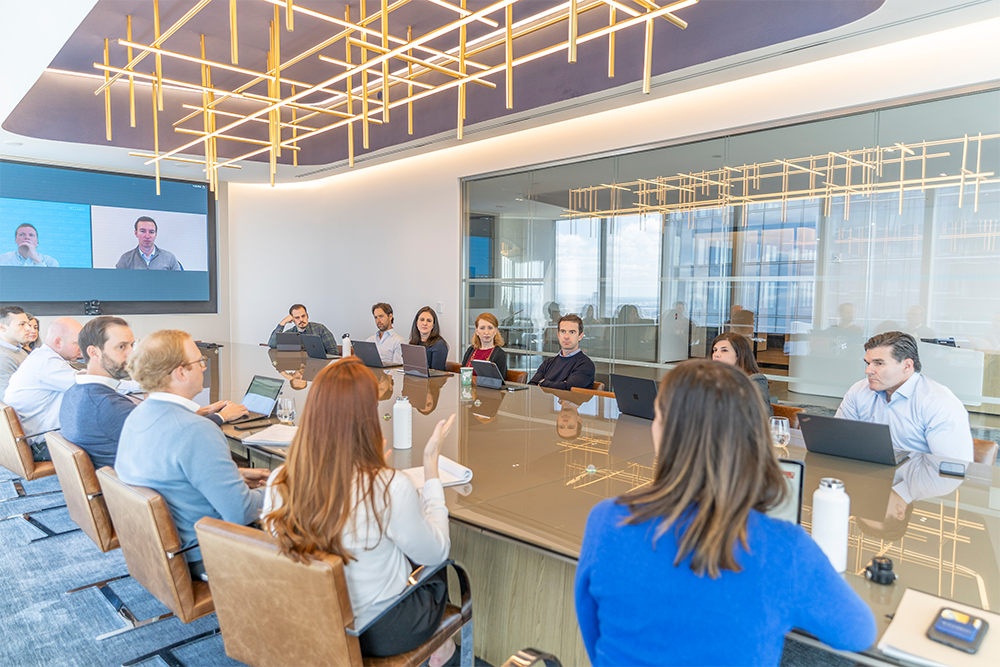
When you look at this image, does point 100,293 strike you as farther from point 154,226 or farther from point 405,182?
point 405,182

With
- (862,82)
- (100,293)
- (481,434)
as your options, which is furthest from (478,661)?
(100,293)

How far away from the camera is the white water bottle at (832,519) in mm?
1372

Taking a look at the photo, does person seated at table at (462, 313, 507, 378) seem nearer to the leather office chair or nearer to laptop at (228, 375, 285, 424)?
laptop at (228, 375, 285, 424)

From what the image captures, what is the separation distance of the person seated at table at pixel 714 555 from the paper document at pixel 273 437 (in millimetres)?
1883

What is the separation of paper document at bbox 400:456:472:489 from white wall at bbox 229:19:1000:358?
12.6 ft

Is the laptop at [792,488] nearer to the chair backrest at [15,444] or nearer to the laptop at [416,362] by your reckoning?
the laptop at [416,362]

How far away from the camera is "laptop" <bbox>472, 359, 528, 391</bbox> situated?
4.37 m

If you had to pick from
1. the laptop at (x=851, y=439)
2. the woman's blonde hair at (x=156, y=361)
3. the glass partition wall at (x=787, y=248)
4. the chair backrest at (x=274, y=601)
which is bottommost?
the chair backrest at (x=274, y=601)

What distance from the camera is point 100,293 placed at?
26.2 feet

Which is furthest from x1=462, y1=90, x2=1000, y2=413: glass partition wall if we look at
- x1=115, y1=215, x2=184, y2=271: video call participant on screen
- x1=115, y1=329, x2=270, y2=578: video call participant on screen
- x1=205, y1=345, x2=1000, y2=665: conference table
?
x1=115, y1=215, x2=184, y2=271: video call participant on screen

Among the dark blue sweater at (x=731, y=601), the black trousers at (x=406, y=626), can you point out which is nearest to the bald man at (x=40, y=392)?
the black trousers at (x=406, y=626)

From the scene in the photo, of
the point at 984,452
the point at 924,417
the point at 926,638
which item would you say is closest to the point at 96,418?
the point at 926,638

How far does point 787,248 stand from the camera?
15.0 ft

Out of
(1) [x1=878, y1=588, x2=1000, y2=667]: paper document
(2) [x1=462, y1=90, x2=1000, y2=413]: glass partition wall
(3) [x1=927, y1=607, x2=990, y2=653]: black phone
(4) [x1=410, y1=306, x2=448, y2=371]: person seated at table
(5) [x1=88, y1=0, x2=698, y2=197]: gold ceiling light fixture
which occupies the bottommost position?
(1) [x1=878, y1=588, x2=1000, y2=667]: paper document
